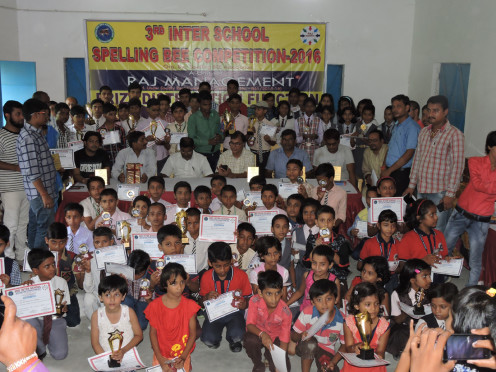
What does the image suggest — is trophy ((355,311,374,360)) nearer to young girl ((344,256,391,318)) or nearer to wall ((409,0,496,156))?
young girl ((344,256,391,318))

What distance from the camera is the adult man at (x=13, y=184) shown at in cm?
528

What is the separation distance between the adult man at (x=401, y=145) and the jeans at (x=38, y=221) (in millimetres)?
3773

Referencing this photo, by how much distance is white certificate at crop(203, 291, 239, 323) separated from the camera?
12.5 ft

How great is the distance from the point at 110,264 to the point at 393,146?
357 cm

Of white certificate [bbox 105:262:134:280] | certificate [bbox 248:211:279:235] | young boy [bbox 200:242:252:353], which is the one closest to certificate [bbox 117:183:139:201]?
certificate [bbox 248:211:279:235]

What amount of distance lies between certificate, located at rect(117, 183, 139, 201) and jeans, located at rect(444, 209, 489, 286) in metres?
3.17

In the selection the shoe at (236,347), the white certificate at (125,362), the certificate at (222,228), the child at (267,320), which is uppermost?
the certificate at (222,228)

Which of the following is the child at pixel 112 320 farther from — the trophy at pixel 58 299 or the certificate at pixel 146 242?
the certificate at pixel 146 242

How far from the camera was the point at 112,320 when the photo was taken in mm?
3580

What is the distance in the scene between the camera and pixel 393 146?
19.3 feet

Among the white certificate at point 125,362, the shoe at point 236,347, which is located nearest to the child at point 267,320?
the shoe at point 236,347

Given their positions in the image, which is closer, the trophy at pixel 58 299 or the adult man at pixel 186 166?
the trophy at pixel 58 299

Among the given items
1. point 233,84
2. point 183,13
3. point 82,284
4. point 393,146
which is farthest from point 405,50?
point 82,284

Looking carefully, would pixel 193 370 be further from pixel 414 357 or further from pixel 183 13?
pixel 183 13
